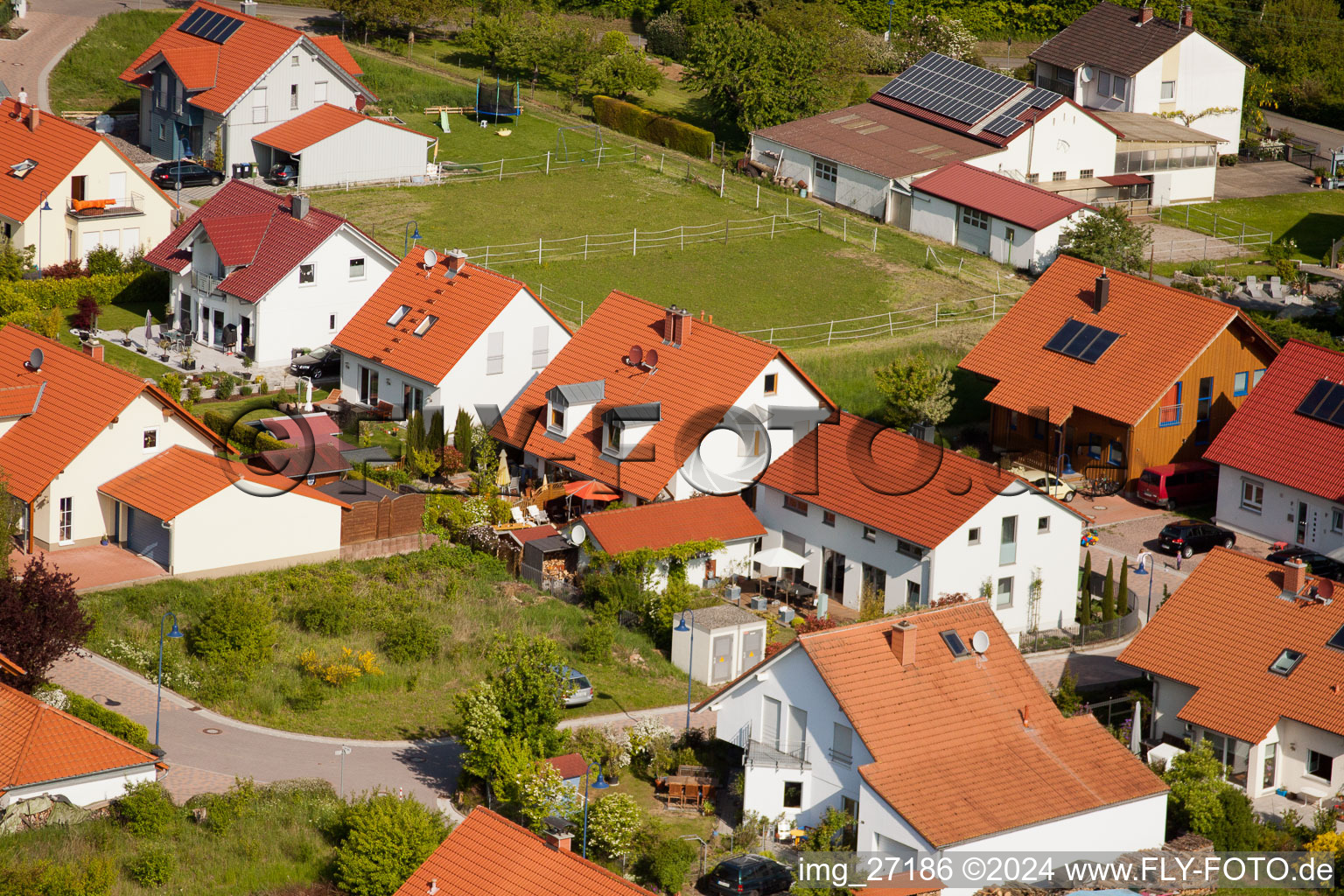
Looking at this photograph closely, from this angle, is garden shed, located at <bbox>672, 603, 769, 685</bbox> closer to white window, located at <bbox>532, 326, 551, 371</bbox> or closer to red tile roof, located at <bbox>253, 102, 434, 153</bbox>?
white window, located at <bbox>532, 326, 551, 371</bbox>

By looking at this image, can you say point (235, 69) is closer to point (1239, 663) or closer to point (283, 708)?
point (283, 708)

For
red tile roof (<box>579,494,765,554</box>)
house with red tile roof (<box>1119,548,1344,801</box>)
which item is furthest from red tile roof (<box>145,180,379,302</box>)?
house with red tile roof (<box>1119,548,1344,801</box>)

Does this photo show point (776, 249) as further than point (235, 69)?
No

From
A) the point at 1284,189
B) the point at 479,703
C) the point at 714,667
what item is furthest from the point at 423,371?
the point at 1284,189

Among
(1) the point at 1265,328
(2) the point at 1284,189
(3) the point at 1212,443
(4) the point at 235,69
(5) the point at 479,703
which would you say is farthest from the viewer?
(2) the point at 1284,189

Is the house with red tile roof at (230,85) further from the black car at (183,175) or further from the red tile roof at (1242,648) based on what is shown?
the red tile roof at (1242,648)

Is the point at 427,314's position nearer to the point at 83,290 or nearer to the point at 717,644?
the point at 83,290

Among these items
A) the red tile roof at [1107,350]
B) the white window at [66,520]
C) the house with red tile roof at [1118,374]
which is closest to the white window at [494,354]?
the white window at [66,520]

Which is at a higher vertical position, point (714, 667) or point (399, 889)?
point (399, 889)

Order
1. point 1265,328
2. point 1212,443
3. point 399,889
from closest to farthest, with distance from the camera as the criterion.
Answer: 1. point 399,889
2. point 1212,443
3. point 1265,328
